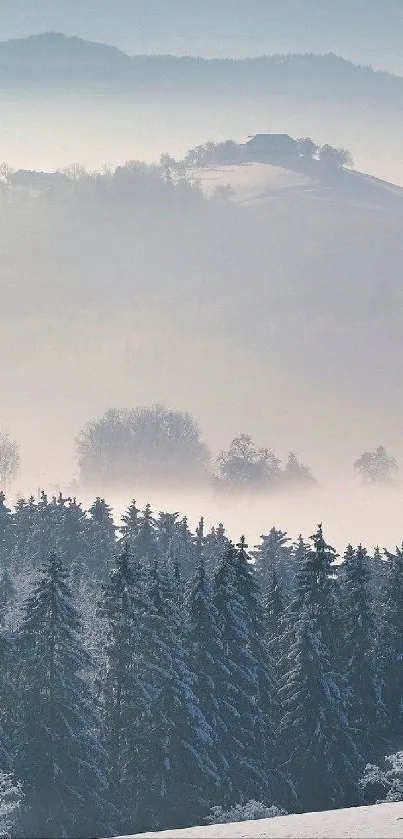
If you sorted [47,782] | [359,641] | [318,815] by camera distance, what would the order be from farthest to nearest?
[359,641]
[47,782]
[318,815]

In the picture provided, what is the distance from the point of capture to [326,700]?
2372 inches

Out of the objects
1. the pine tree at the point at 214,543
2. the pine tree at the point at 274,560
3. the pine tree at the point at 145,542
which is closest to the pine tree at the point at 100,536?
the pine tree at the point at 145,542

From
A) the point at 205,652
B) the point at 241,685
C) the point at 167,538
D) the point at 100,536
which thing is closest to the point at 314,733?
the point at 241,685

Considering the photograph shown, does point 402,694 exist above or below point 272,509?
below

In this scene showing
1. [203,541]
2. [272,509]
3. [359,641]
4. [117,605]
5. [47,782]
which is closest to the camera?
[47,782]

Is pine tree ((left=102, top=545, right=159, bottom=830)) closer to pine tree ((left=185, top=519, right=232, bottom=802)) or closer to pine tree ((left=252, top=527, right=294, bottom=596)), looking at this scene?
pine tree ((left=185, top=519, right=232, bottom=802))

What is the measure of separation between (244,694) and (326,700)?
4.13m

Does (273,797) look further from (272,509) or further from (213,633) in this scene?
(272,509)

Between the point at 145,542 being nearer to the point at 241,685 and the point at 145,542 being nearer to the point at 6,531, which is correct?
the point at 6,531

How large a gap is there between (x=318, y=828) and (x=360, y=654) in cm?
3598

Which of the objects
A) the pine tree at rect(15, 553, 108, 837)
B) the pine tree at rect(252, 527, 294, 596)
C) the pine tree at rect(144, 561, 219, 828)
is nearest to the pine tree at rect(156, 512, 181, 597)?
the pine tree at rect(252, 527, 294, 596)

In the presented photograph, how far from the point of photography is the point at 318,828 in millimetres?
30203

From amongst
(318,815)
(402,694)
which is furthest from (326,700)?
(318,815)

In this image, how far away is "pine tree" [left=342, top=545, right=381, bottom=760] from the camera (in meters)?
64.2
